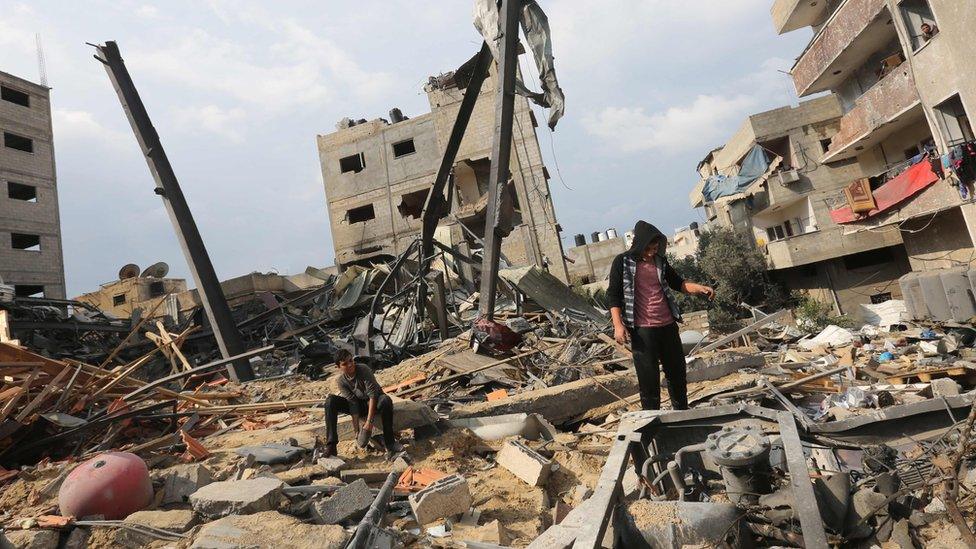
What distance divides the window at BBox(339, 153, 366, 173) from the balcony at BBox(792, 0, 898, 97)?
20575 mm

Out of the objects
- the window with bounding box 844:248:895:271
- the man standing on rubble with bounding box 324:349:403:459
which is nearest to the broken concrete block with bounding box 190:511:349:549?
the man standing on rubble with bounding box 324:349:403:459

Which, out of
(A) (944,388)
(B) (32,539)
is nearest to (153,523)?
(B) (32,539)

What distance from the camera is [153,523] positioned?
2887 mm

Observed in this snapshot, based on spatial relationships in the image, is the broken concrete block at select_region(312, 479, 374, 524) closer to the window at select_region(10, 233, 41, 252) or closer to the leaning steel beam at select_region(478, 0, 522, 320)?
the leaning steel beam at select_region(478, 0, 522, 320)

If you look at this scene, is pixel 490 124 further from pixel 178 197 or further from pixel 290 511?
pixel 290 511

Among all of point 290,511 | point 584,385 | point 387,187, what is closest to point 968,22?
point 584,385

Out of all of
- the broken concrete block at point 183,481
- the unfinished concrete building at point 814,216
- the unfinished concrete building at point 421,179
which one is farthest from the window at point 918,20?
the broken concrete block at point 183,481

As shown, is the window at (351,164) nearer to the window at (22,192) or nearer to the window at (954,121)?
the window at (22,192)

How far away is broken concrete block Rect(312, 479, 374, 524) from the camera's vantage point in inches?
115

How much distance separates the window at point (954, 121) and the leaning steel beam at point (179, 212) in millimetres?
16297

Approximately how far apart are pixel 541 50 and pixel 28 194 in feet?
99.1

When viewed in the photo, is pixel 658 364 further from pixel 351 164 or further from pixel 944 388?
pixel 351 164

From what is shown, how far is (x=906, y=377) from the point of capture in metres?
5.45

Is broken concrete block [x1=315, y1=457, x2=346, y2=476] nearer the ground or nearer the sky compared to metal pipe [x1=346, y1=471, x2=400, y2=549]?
nearer the sky
